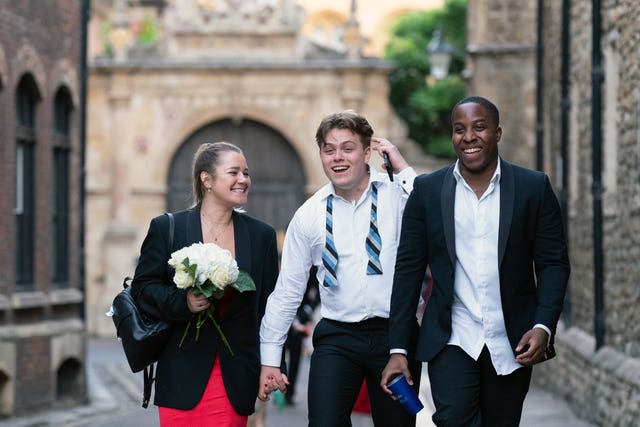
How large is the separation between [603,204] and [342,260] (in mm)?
7343

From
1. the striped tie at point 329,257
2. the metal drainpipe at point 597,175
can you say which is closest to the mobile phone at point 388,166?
the striped tie at point 329,257

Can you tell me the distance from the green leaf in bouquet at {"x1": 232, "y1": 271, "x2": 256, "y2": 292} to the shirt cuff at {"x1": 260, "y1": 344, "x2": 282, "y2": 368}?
36cm

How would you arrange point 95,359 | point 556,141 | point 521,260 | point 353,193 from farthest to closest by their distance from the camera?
point 95,359 < point 556,141 < point 353,193 < point 521,260

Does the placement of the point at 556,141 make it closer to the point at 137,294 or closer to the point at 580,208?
the point at 580,208

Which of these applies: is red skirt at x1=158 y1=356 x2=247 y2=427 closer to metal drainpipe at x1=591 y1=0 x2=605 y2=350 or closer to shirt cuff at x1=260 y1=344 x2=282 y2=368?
shirt cuff at x1=260 y1=344 x2=282 y2=368

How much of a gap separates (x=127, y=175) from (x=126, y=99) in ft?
5.91

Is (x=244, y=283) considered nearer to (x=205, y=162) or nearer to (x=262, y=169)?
(x=205, y=162)

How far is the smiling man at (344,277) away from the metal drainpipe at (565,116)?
9.72m

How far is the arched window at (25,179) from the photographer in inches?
683

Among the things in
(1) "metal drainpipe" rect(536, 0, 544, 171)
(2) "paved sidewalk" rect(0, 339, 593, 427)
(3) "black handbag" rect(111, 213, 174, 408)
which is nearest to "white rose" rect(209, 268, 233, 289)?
(3) "black handbag" rect(111, 213, 174, 408)

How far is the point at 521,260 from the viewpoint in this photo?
6730 millimetres

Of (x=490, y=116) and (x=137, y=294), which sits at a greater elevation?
(x=490, y=116)

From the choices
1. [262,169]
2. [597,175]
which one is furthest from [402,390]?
[262,169]

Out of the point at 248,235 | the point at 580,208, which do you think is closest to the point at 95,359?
the point at 580,208
